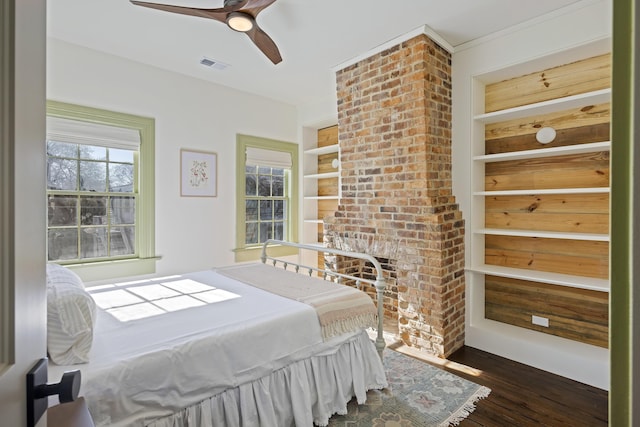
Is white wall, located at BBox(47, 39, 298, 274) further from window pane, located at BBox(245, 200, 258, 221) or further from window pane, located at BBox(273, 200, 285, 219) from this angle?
window pane, located at BBox(273, 200, 285, 219)

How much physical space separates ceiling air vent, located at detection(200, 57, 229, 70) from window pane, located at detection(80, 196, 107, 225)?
1.78 m

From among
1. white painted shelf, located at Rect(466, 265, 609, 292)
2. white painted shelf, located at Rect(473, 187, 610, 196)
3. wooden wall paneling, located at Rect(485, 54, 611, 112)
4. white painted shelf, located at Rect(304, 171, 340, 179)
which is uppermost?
wooden wall paneling, located at Rect(485, 54, 611, 112)

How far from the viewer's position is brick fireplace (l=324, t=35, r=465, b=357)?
2896 mm

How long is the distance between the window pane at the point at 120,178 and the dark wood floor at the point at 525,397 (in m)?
3.51

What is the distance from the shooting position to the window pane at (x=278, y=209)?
4.82 meters

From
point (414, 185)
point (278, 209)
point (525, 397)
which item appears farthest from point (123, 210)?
point (525, 397)

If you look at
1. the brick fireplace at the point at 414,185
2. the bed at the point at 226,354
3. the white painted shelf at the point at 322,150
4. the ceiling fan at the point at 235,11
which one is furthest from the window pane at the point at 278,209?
the ceiling fan at the point at 235,11

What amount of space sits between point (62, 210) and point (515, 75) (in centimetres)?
449

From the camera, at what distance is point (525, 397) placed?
2281 millimetres

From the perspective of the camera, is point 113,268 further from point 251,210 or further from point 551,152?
point 551,152

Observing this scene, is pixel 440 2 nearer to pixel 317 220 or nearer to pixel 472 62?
pixel 472 62

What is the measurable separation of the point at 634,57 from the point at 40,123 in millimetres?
916

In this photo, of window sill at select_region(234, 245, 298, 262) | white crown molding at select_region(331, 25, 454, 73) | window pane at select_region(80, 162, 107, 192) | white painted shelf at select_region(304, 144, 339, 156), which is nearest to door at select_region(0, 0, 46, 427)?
white crown molding at select_region(331, 25, 454, 73)

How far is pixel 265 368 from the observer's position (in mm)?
1715
